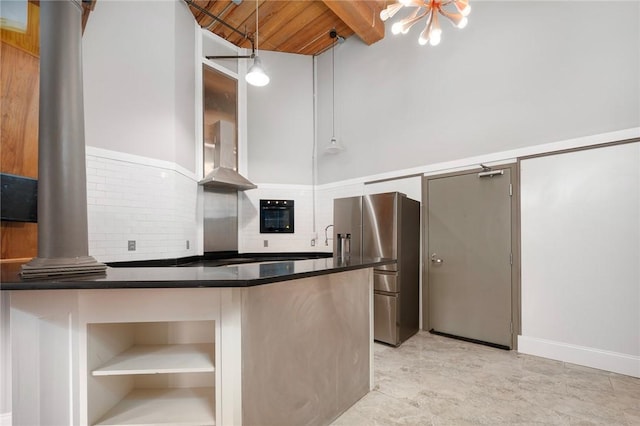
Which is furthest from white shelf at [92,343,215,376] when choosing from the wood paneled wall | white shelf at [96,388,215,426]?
the wood paneled wall

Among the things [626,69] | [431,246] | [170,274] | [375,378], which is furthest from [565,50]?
[170,274]

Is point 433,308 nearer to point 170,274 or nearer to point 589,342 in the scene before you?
point 589,342

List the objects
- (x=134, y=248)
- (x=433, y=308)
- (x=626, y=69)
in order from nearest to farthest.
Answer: (x=626, y=69) → (x=134, y=248) → (x=433, y=308)

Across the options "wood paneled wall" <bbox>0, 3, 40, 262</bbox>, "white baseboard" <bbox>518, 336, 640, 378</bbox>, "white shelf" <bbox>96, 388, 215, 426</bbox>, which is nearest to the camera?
"white shelf" <bbox>96, 388, 215, 426</bbox>

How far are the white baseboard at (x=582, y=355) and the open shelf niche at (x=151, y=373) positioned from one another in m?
3.17

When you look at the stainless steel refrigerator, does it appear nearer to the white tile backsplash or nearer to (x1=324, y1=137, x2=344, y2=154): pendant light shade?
(x1=324, y1=137, x2=344, y2=154): pendant light shade

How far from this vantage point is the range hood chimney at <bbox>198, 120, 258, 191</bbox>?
431 cm

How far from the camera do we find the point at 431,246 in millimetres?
3920

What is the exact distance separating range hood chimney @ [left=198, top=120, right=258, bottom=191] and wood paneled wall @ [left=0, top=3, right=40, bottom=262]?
77.4 inches

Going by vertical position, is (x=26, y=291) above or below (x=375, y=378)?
above

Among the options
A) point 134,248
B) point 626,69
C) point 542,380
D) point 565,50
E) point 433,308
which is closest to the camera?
point 542,380

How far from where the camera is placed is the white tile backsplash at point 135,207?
9.84 ft

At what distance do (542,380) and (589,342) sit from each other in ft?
2.44

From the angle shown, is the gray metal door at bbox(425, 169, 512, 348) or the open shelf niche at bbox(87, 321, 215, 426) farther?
the gray metal door at bbox(425, 169, 512, 348)
